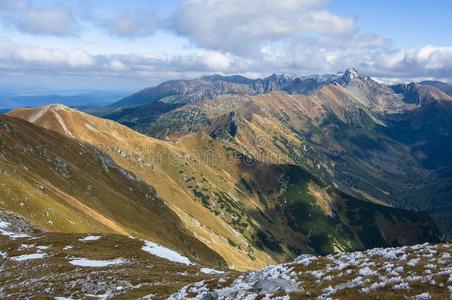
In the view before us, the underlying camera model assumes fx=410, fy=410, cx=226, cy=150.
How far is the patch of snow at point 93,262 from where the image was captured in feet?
191

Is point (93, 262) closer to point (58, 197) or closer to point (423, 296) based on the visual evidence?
point (423, 296)

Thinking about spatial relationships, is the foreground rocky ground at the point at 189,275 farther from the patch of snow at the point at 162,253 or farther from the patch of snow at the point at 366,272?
the patch of snow at the point at 162,253

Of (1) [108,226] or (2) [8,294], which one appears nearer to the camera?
(2) [8,294]

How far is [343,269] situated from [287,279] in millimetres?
4996

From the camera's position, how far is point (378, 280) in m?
27.8

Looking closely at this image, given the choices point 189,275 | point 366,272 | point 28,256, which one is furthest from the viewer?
point 28,256

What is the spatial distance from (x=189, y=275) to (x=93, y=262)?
17307mm

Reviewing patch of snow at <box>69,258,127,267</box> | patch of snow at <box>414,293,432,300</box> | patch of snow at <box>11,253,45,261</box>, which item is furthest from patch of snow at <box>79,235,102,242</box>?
patch of snow at <box>414,293,432,300</box>

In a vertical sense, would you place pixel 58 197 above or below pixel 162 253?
below

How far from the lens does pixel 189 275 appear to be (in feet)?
169

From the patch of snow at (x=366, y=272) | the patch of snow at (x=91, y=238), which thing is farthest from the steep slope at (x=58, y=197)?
the patch of snow at (x=366, y=272)

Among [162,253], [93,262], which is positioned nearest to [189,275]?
[93,262]

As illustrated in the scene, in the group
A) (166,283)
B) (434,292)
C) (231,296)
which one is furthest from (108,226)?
(434,292)

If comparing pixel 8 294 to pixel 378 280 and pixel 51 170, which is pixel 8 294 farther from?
pixel 51 170
